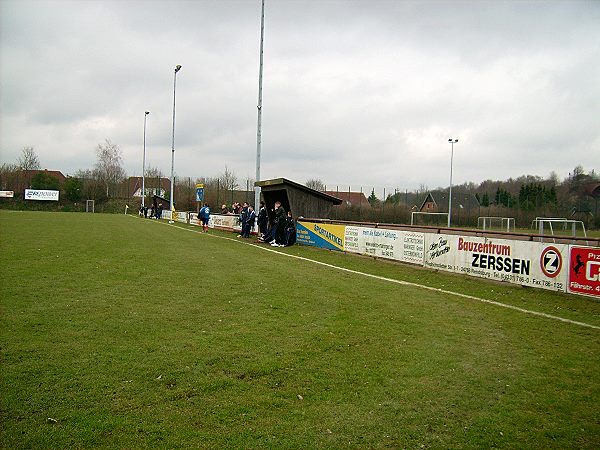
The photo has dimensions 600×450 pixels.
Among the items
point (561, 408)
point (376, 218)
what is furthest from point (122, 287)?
point (376, 218)

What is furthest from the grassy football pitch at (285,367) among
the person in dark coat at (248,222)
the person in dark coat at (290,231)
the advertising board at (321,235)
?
the person in dark coat at (248,222)

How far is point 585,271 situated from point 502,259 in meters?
2.19

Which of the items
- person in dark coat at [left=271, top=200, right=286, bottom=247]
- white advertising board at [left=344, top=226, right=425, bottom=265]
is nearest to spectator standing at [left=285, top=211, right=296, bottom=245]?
person in dark coat at [left=271, top=200, right=286, bottom=247]

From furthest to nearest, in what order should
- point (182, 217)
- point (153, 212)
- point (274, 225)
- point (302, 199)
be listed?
point (153, 212) → point (182, 217) → point (302, 199) → point (274, 225)

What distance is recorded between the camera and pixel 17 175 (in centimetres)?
8650

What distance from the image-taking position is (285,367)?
588 centimetres

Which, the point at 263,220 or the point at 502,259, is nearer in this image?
the point at 502,259

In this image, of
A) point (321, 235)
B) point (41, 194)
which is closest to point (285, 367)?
point (321, 235)

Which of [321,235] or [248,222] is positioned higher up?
[248,222]

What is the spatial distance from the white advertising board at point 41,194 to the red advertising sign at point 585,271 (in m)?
88.1

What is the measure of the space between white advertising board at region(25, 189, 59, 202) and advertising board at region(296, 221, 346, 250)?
7395cm

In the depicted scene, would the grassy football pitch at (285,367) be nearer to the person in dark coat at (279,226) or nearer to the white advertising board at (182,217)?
the person in dark coat at (279,226)

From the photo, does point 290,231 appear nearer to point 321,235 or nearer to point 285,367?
point 321,235

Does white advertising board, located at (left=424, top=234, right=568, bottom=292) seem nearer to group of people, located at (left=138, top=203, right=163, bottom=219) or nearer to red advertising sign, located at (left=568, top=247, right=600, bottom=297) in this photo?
red advertising sign, located at (left=568, top=247, right=600, bottom=297)
